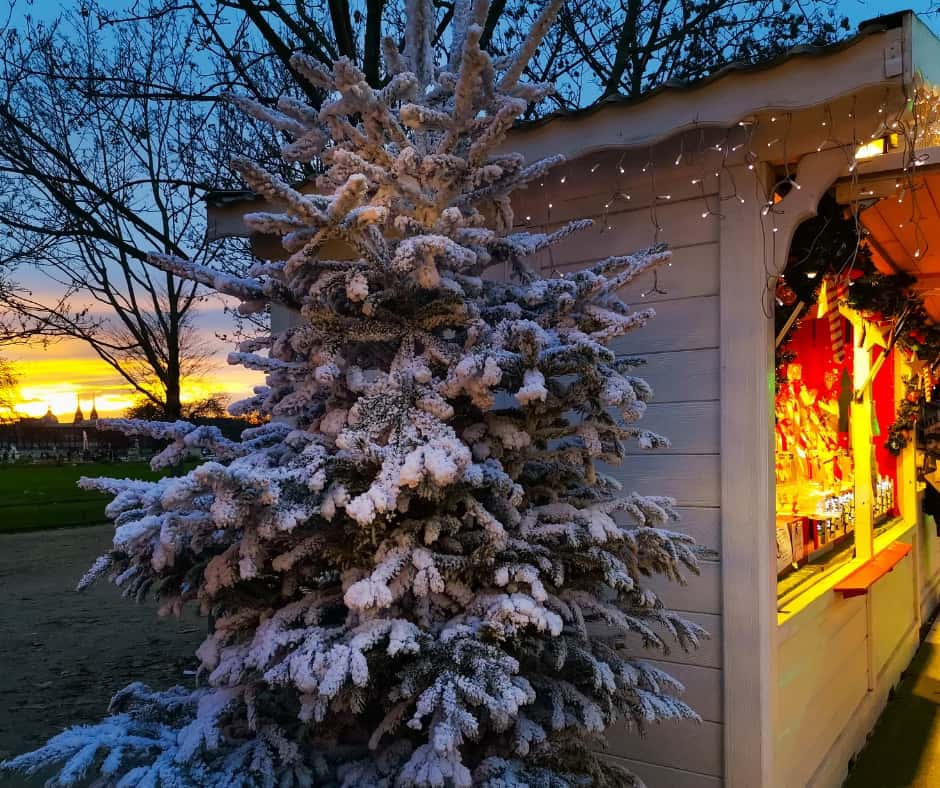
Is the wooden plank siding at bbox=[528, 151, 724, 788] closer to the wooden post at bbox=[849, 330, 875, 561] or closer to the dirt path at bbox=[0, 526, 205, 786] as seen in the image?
the wooden post at bbox=[849, 330, 875, 561]

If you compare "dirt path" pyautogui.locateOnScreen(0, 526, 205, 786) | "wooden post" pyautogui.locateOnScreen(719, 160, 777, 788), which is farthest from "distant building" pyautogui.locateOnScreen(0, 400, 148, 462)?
"wooden post" pyautogui.locateOnScreen(719, 160, 777, 788)

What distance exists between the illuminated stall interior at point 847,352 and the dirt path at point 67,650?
445 cm

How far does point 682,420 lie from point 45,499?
19.3 m

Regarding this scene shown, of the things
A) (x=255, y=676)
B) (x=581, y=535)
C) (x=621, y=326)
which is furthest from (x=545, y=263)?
(x=255, y=676)

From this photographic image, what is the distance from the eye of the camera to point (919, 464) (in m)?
6.80

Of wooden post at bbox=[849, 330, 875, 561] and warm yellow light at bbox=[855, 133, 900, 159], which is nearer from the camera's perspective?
warm yellow light at bbox=[855, 133, 900, 159]

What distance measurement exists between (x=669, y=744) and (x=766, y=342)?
1534 mm

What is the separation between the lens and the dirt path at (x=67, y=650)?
554 cm

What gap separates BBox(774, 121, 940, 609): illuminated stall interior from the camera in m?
3.17

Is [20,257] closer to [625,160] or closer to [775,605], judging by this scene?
[625,160]

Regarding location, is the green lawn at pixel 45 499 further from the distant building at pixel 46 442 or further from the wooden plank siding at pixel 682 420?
the wooden plank siding at pixel 682 420

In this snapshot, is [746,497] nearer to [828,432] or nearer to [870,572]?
[870,572]

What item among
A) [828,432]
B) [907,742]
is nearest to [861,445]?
[828,432]

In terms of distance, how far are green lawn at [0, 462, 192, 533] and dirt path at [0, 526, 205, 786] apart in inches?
214
